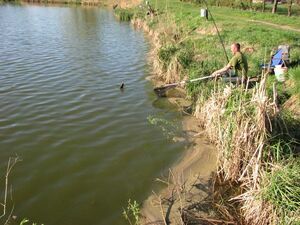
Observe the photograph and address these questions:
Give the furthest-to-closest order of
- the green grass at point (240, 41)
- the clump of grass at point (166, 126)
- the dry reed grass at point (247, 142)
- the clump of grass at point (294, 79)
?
the green grass at point (240, 41) → the clump of grass at point (294, 79) → the clump of grass at point (166, 126) → the dry reed grass at point (247, 142)

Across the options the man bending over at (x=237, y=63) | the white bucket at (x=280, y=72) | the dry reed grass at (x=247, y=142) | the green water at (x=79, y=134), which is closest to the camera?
the dry reed grass at (x=247, y=142)

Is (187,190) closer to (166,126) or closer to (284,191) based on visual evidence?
(284,191)

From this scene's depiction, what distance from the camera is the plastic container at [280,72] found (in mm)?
12039

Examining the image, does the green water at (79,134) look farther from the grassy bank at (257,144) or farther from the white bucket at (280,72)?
the white bucket at (280,72)

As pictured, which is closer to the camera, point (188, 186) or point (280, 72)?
point (188, 186)

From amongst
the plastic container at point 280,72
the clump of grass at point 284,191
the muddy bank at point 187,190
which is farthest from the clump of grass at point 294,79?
the clump of grass at point 284,191

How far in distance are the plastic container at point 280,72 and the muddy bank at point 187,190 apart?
3.80 metres

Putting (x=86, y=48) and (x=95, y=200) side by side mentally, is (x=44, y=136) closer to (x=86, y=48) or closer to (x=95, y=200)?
(x=95, y=200)

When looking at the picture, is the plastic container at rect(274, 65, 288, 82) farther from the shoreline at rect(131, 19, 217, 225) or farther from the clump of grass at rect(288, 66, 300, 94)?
the shoreline at rect(131, 19, 217, 225)

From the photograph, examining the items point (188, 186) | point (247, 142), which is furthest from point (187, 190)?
point (247, 142)

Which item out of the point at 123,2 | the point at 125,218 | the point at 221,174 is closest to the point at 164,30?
the point at 221,174

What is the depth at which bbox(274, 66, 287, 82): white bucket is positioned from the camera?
1204 cm

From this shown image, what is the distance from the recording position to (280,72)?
1218 cm

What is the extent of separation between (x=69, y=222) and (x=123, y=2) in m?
46.4
